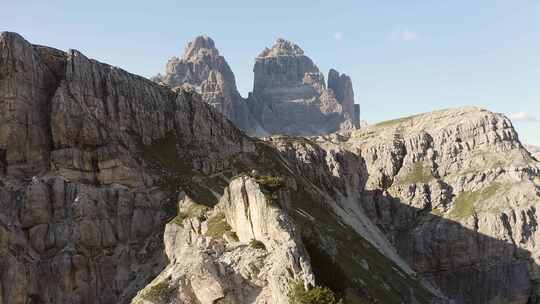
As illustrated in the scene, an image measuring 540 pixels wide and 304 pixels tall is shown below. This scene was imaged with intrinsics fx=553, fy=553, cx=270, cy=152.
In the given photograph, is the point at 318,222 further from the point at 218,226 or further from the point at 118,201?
the point at 218,226

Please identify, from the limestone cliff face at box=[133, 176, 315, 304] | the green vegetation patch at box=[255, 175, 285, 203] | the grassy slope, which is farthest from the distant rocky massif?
the grassy slope

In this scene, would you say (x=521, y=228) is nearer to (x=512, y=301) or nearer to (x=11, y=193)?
(x=512, y=301)

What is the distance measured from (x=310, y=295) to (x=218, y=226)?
27658 millimetres

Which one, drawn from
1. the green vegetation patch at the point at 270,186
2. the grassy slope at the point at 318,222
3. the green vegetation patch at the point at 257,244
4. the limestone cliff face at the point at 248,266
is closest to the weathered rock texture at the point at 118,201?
the limestone cliff face at the point at 248,266

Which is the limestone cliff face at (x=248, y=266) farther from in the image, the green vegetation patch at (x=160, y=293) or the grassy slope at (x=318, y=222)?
→ the grassy slope at (x=318, y=222)

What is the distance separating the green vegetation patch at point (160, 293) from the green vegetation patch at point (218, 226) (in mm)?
13187

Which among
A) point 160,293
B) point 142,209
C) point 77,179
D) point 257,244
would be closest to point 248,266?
point 257,244

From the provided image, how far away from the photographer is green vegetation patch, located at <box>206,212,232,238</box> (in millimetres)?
87137

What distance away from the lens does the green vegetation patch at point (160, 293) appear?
7294 cm

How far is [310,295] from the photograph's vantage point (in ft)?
221

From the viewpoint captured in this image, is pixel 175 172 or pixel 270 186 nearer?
pixel 270 186

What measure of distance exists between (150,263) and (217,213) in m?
20.2

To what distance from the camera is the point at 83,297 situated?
10356cm

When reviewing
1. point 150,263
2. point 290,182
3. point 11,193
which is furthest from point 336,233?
point 11,193
